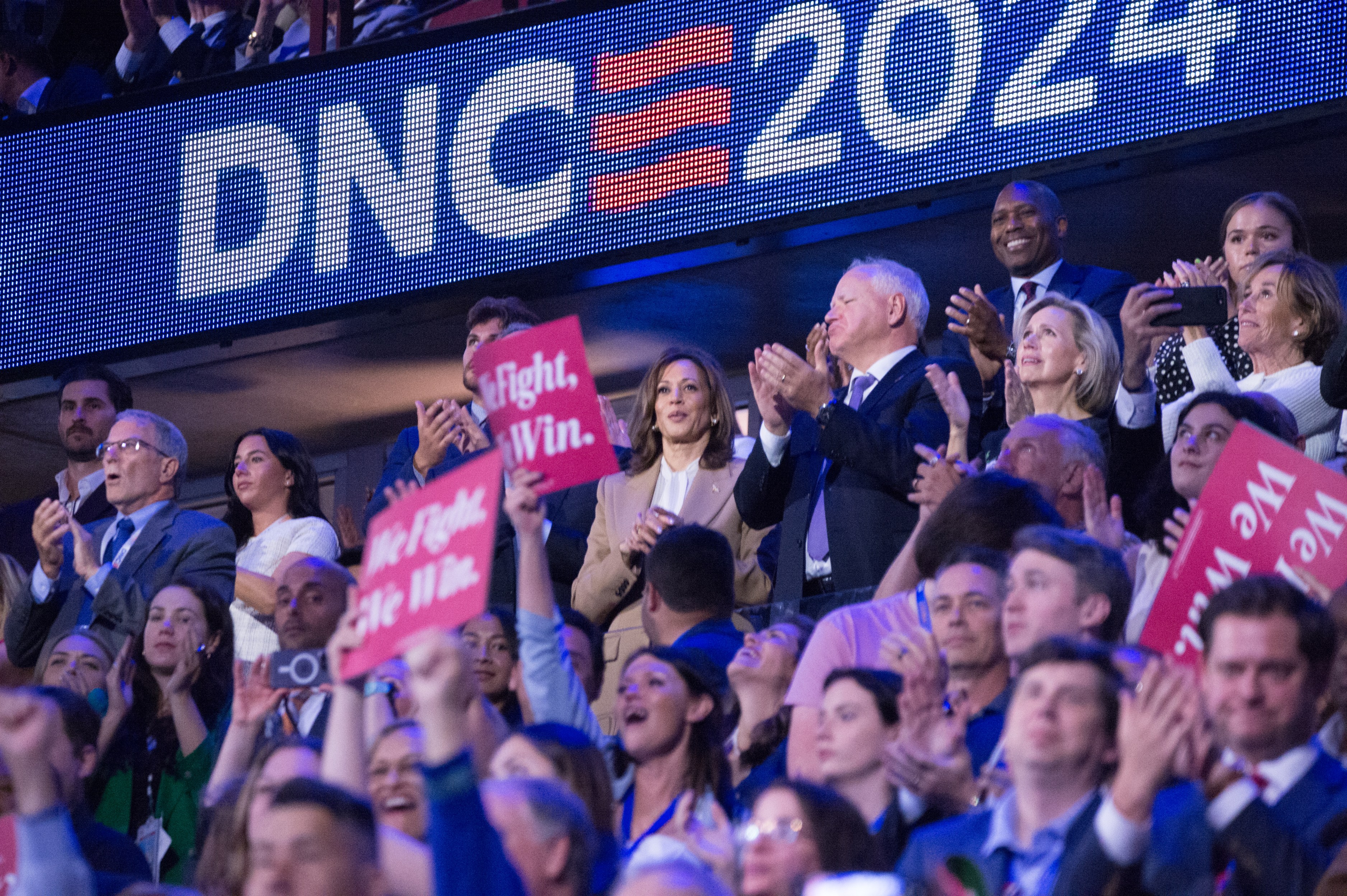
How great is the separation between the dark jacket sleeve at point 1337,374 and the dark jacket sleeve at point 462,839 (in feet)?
9.06

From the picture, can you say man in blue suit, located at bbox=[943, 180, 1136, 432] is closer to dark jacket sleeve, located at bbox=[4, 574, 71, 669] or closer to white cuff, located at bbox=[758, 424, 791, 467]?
white cuff, located at bbox=[758, 424, 791, 467]

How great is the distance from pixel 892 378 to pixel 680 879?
2943mm

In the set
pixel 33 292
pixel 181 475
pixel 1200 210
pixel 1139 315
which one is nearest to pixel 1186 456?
pixel 1139 315

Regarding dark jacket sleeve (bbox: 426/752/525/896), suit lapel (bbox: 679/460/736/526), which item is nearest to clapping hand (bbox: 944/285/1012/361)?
suit lapel (bbox: 679/460/736/526)

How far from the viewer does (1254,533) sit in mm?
4152

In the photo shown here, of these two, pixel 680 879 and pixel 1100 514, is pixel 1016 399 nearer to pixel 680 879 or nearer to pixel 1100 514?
pixel 1100 514

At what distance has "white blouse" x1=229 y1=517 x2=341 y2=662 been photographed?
20.8ft

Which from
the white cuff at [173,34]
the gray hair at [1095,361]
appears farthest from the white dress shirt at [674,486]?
the white cuff at [173,34]

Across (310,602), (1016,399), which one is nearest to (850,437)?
(1016,399)

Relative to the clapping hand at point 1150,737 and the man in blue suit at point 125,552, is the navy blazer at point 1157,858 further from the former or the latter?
the man in blue suit at point 125,552

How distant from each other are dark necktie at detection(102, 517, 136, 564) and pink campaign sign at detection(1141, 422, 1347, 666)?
3.71 meters

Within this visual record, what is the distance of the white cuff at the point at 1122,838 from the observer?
10.1 feet

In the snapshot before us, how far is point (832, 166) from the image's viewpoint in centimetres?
716

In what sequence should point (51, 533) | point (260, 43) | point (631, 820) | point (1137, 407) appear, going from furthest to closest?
point (260, 43) → point (51, 533) → point (1137, 407) → point (631, 820)
